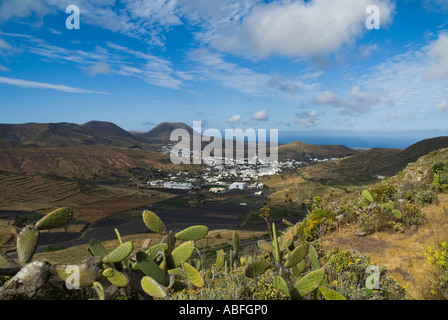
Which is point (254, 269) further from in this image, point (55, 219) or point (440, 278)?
point (440, 278)

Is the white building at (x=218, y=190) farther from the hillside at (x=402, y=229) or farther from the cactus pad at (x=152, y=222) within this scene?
the cactus pad at (x=152, y=222)

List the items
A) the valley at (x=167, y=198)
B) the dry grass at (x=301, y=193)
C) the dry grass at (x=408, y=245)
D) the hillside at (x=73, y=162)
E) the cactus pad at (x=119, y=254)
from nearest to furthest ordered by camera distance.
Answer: the cactus pad at (x=119, y=254) → the dry grass at (x=408, y=245) → the valley at (x=167, y=198) → the dry grass at (x=301, y=193) → the hillside at (x=73, y=162)

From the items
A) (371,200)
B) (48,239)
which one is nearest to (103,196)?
(48,239)

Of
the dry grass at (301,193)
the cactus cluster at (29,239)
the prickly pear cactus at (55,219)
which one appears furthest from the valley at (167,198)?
the cactus cluster at (29,239)

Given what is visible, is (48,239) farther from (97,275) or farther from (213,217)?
(97,275)

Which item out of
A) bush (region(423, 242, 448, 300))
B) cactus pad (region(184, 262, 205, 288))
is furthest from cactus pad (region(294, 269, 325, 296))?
bush (region(423, 242, 448, 300))
